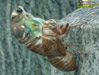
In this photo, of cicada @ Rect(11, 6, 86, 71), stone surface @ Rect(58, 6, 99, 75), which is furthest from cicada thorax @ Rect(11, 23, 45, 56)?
stone surface @ Rect(58, 6, 99, 75)

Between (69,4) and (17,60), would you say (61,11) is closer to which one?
(69,4)

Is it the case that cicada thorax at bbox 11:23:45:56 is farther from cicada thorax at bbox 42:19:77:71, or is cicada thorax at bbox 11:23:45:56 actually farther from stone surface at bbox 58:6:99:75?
stone surface at bbox 58:6:99:75

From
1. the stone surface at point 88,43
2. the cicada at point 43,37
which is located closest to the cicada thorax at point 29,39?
the cicada at point 43,37

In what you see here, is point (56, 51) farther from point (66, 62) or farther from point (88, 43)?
point (88, 43)

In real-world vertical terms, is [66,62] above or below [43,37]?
below

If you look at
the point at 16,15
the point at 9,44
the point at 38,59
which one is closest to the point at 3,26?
the point at 9,44

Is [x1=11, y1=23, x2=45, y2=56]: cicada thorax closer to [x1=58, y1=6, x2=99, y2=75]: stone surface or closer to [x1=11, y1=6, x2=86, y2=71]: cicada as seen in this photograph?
[x1=11, y1=6, x2=86, y2=71]: cicada

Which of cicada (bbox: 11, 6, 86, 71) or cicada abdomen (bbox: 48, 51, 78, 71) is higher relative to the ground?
cicada (bbox: 11, 6, 86, 71)

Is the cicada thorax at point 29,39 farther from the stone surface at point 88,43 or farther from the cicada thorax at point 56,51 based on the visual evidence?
the stone surface at point 88,43

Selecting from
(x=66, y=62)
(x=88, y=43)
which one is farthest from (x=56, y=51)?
(x=88, y=43)
